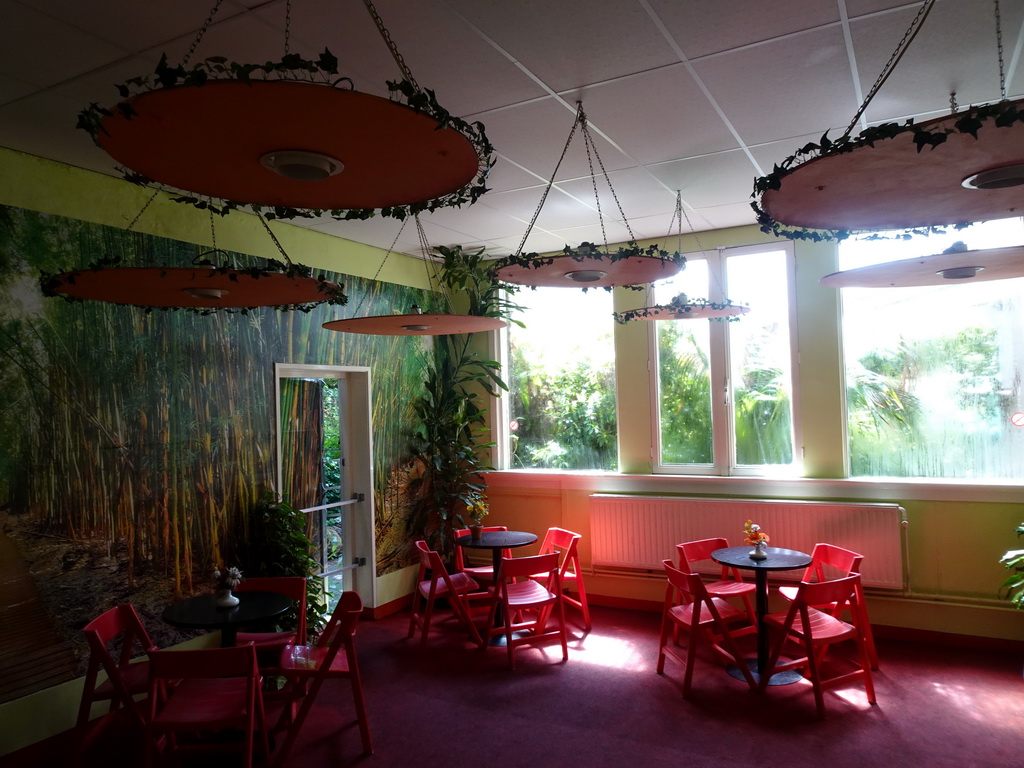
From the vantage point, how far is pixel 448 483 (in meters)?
6.31

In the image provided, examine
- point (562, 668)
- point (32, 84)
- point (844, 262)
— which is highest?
point (32, 84)

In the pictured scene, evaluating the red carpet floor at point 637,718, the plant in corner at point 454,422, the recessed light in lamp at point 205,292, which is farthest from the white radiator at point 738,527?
the recessed light in lamp at point 205,292

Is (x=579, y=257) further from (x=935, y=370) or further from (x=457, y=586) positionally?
(x=935, y=370)

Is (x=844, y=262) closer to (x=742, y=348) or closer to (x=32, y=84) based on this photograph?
(x=742, y=348)

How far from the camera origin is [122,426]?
13.4ft

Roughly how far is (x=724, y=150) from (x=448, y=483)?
3751mm

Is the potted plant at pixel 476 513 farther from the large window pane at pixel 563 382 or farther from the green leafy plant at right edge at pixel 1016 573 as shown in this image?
the green leafy plant at right edge at pixel 1016 573

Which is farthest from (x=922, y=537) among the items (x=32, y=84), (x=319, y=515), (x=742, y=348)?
(x=32, y=84)

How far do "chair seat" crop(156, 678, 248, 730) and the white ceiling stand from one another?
2.86 m

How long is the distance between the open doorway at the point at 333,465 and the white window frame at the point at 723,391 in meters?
2.62

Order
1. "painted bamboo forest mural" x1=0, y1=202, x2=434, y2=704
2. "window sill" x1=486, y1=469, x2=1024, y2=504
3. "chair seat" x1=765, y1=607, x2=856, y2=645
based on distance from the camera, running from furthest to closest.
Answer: "window sill" x1=486, y1=469, x2=1024, y2=504
"chair seat" x1=765, y1=607, x2=856, y2=645
"painted bamboo forest mural" x1=0, y1=202, x2=434, y2=704

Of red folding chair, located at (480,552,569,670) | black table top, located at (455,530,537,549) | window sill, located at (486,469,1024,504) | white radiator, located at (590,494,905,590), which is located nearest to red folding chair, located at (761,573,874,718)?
white radiator, located at (590,494,905,590)

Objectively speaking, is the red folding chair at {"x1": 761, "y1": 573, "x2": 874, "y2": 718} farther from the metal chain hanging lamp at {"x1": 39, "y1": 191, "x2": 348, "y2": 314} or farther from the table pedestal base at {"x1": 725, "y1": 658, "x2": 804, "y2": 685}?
the metal chain hanging lamp at {"x1": 39, "y1": 191, "x2": 348, "y2": 314}

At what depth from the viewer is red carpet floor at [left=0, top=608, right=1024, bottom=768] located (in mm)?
3525
